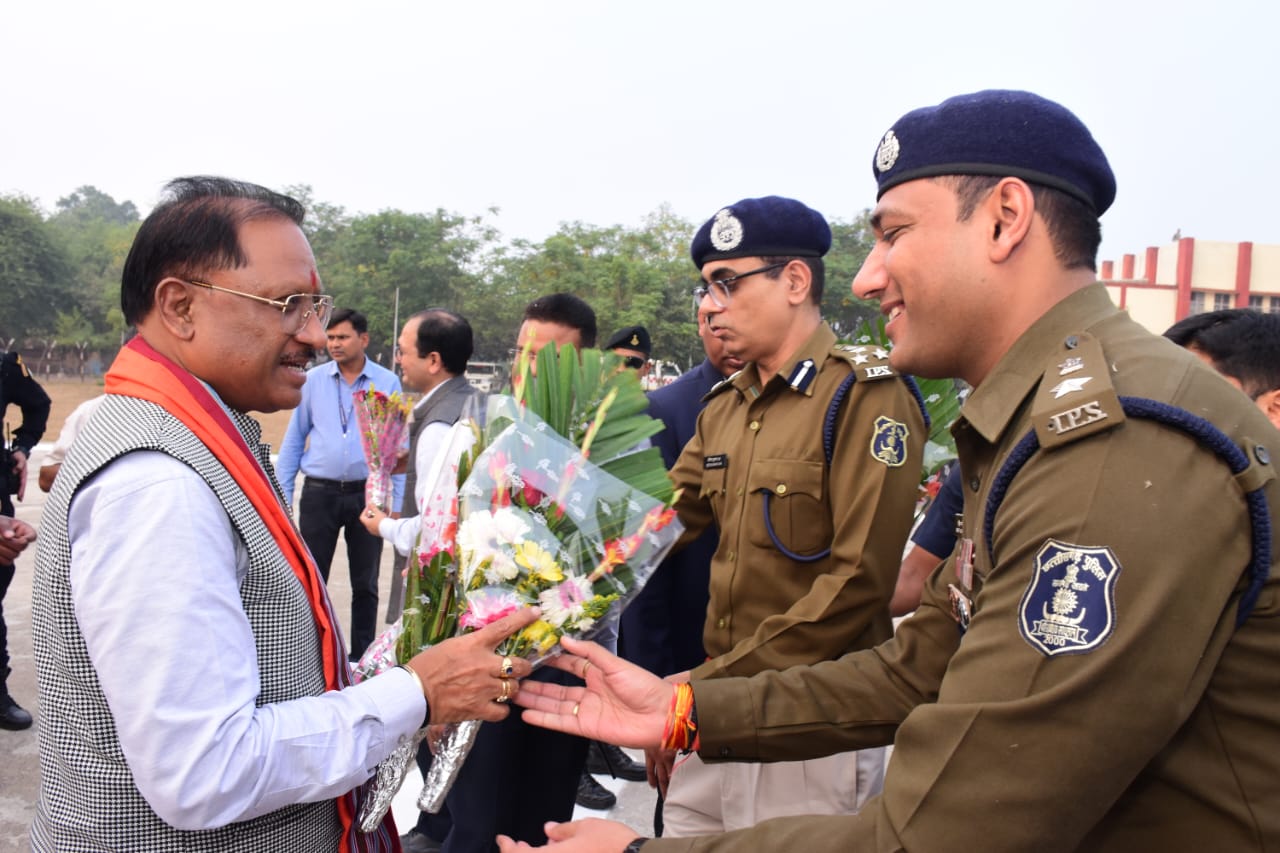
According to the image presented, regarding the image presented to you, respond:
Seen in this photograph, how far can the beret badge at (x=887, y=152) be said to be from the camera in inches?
60.3

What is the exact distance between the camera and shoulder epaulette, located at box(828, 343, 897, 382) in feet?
8.15

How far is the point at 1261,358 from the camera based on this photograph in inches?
113

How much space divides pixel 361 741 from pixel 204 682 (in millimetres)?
299

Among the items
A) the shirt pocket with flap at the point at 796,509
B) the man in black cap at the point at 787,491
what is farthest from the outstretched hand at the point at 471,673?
the shirt pocket with flap at the point at 796,509

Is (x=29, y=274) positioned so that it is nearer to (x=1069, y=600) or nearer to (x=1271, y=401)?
(x=1271, y=401)

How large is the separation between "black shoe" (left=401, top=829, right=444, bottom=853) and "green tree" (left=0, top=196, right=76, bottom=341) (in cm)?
5493

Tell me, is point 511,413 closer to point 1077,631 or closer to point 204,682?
point 204,682

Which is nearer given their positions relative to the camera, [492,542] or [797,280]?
[492,542]

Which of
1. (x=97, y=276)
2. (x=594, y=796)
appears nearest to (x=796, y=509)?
(x=594, y=796)

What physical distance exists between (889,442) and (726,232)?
0.98 meters

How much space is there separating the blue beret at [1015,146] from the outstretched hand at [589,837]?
118 cm

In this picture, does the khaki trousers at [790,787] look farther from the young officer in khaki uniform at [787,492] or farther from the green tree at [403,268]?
the green tree at [403,268]

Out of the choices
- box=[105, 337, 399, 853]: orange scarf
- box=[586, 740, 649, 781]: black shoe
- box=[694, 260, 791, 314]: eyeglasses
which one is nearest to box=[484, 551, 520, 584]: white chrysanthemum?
box=[105, 337, 399, 853]: orange scarf

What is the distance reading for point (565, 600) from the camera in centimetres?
192
